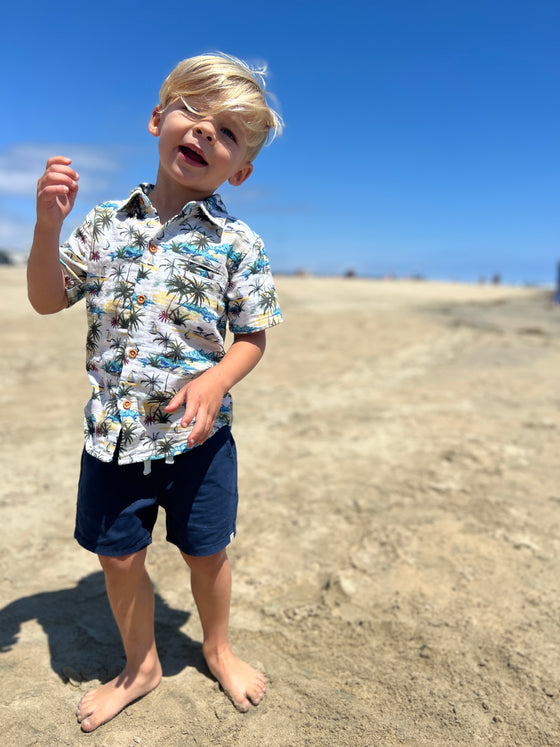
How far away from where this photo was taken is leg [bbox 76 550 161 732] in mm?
1721

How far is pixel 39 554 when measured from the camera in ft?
8.66

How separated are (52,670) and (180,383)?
1.10 meters

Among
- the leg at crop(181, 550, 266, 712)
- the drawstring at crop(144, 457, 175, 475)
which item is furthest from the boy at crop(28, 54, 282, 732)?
the leg at crop(181, 550, 266, 712)

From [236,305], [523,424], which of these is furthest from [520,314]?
[236,305]

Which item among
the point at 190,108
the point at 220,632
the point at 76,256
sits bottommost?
the point at 220,632

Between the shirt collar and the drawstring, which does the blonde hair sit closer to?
the shirt collar

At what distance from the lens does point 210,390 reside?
4.86 ft

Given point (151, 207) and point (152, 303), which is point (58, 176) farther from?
point (152, 303)

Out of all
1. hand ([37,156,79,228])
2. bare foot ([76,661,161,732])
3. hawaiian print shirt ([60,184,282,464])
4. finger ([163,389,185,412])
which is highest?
hand ([37,156,79,228])

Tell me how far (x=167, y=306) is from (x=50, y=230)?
34cm

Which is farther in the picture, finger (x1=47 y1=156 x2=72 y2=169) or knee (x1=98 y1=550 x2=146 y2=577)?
knee (x1=98 y1=550 x2=146 y2=577)

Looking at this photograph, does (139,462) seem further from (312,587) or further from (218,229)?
(312,587)

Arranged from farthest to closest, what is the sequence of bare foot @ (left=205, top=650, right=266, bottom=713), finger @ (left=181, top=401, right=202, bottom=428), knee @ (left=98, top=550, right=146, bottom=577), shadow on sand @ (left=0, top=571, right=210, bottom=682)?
shadow on sand @ (left=0, top=571, right=210, bottom=682)
bare foot @ (left=205, top=650, right=266, bottom=713)
knee @ (left=98, top=550, right=146, bottom=577)
finger @ (left=181, top=401, right=202, bottom=428)

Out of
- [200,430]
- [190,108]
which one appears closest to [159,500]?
[200,430]
